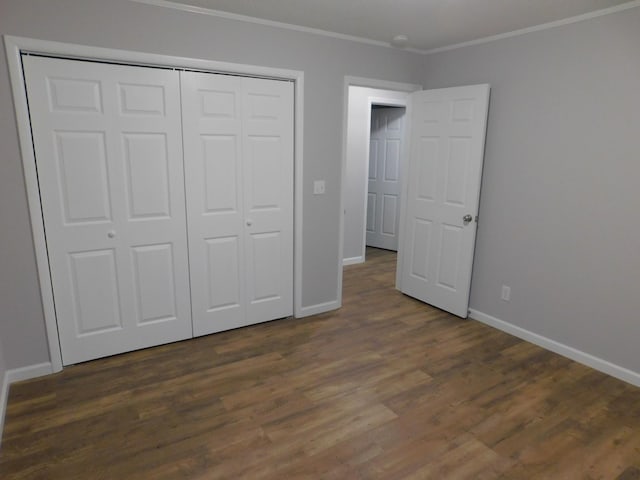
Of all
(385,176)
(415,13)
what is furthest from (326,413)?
(385,176)

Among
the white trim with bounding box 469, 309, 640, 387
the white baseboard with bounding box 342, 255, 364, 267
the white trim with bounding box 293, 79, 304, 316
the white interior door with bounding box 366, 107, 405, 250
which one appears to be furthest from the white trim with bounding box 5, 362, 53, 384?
the white interior door with bounding box 366, 107, 405, 250

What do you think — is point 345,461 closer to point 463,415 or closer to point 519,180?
point 463,415

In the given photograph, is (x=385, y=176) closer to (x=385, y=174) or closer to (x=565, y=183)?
(x=385, y=174)

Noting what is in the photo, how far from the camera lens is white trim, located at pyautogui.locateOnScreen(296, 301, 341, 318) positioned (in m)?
3.74

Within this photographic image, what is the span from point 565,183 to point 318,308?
2253mm

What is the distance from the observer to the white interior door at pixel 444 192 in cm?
351

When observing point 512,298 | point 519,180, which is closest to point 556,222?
point 519,180

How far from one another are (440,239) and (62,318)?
313 cm

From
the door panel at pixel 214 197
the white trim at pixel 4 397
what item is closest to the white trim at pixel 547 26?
the door panel at pixel 214 197

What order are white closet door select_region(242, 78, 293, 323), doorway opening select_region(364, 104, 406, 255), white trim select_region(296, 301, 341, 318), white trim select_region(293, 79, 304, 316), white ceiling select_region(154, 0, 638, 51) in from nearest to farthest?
white ceiling select_region(154, 0, 638, 51) < white closet door select_region(242, 78, 293, 323) < white trim select_region(293, 79, 304, 316) < white trim select_region(296, 301, 341, 318) < doorway opening select_region(364, 104, 406, 255)

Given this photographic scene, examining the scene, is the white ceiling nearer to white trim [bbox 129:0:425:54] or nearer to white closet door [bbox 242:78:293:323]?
white trim [bbox 129:0:425:54]

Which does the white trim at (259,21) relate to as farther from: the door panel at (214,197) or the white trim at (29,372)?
the white trim at (29,372)

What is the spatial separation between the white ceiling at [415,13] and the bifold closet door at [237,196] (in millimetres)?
507

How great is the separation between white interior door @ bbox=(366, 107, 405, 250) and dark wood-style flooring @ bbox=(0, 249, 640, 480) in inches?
118
